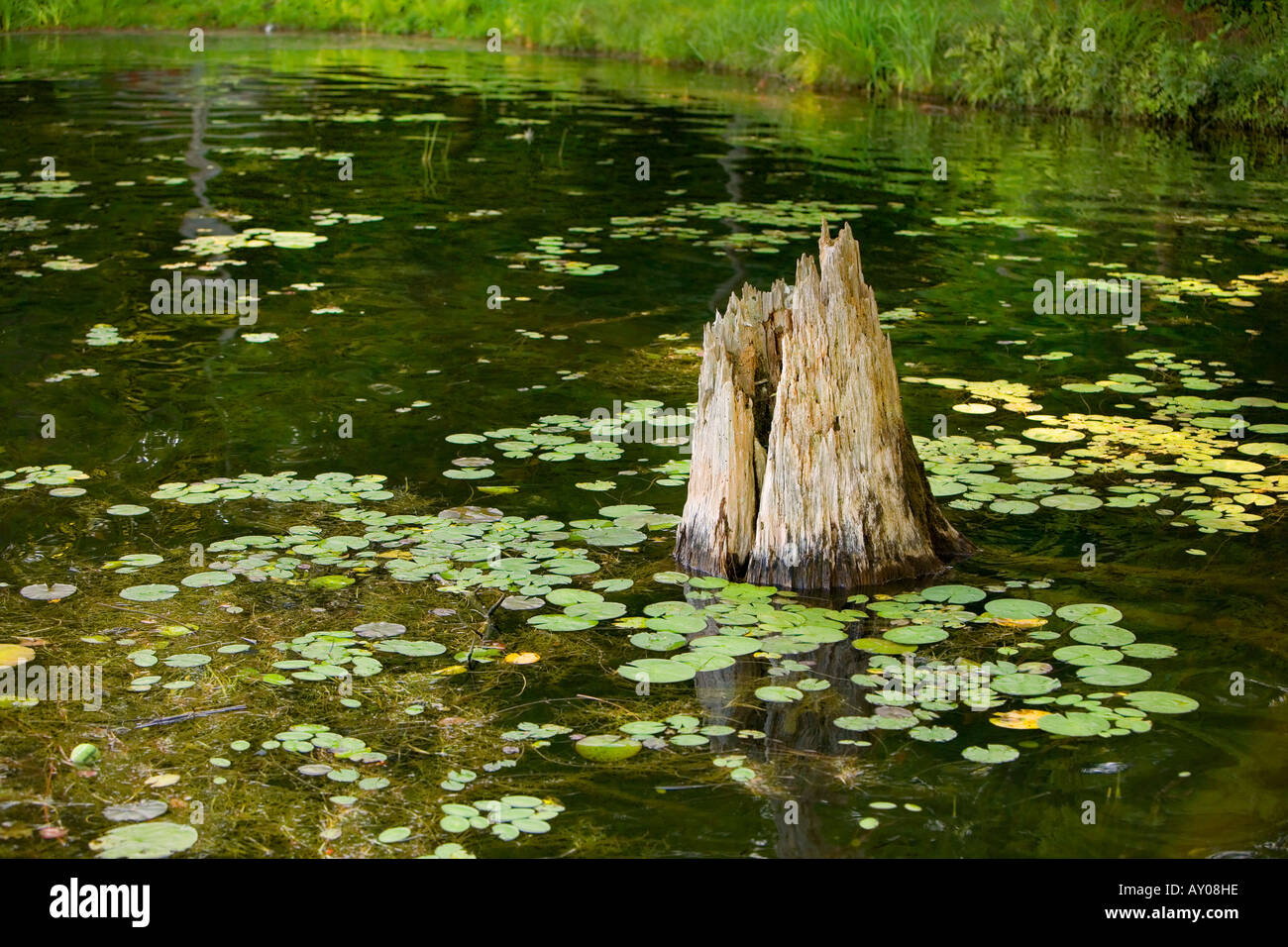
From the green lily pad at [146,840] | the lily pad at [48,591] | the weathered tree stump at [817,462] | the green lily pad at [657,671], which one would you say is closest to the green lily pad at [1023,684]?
the weathered tree stump at [817,462]

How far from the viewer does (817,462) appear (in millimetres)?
5242

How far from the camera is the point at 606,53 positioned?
106 feet

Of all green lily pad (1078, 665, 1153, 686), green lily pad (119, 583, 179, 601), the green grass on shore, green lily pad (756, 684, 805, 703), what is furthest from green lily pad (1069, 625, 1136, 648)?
the green grass on shore

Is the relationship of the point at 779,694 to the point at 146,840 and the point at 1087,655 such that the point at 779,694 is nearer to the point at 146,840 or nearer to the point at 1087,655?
the point at 1087,655

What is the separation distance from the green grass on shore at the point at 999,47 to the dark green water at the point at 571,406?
3.64 feet

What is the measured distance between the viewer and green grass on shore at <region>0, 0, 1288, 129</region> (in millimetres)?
18844

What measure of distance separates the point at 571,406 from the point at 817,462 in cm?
258

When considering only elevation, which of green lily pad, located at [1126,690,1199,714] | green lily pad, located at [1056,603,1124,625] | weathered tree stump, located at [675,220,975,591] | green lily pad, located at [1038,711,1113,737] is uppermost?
weathered tree stump, located at [675,220,975,591]

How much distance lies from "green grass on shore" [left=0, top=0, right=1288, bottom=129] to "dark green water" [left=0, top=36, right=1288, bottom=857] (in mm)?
1108

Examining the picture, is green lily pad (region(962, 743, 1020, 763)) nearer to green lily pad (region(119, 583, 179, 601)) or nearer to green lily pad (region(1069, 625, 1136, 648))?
green lily pad (region(1069, 625, 1136, 648))

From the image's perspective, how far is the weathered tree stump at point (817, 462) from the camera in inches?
207

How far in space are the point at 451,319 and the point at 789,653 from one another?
5240mm

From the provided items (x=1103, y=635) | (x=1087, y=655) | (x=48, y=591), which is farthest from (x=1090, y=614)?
(x=48, y=591)
